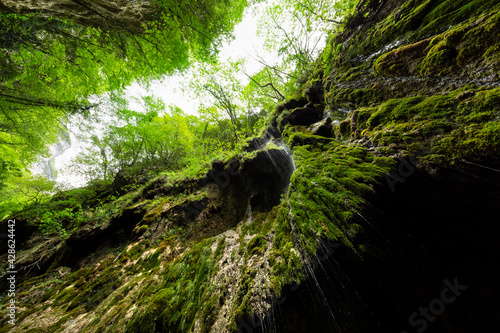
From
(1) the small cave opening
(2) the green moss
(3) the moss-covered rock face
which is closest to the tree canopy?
(3) the moss-covered rock face

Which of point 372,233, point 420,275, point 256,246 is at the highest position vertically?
point 372,233

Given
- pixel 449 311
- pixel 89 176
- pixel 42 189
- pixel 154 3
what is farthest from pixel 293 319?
pixel 42 189

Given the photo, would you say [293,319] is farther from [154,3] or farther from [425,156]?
[154,3]

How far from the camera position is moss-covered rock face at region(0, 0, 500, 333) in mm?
1832

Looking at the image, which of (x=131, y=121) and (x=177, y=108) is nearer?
(x=131, y=121)

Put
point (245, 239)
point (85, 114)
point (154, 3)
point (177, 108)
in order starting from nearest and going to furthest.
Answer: point (154, 3) < point (245, 239) < point (85, 114) < point (177, 108)

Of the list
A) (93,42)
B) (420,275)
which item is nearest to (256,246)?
(420,275)

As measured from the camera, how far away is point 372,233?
2.02 metres

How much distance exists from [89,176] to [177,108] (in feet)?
32.5

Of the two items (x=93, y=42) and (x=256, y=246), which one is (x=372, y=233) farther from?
(x=93, y=42)

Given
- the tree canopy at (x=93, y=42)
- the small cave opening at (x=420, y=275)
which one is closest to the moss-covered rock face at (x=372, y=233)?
the small cave opening at (x=420, y=275)

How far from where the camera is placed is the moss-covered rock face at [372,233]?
1832 mm

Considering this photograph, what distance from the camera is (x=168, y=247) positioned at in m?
5.89

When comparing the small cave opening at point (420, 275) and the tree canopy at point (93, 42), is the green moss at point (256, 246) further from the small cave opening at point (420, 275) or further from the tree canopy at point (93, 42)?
the tree canopy at point (93, 42)
